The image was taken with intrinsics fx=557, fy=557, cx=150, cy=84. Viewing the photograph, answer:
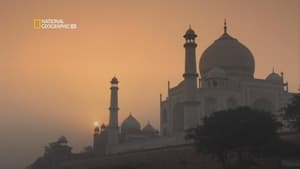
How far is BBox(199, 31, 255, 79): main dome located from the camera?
140 ft

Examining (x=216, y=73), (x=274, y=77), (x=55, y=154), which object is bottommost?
(x=55, y=154)

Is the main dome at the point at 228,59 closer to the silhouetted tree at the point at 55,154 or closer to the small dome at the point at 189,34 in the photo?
the small dome at the point at 189,34

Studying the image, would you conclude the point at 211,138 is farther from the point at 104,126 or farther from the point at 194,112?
the point at 104,126

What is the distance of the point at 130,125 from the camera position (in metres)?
56.7

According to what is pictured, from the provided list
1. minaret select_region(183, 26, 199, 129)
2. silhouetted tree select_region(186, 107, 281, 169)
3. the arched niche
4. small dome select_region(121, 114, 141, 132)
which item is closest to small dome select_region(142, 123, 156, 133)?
small dome select_region(121, 114, 141, 132)

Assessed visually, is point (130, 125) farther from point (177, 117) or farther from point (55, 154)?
point (177, 117)

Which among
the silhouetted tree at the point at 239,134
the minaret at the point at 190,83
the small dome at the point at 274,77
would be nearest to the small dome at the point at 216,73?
the minaret at the point at 190,83

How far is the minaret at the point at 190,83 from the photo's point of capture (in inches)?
1352

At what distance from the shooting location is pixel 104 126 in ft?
193

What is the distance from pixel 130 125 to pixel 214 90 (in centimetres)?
1877

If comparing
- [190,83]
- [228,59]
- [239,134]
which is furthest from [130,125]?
→ [239,134]

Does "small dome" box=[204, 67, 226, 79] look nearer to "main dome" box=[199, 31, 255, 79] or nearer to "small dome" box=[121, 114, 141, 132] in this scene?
"main dome" box=[199, 31, 255, 79]

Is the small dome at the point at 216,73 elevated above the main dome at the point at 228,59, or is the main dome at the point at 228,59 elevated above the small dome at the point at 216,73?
the main dome at the point at 228,59

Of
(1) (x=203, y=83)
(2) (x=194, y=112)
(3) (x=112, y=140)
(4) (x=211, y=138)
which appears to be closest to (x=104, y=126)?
(3) (x=112, y=140)
